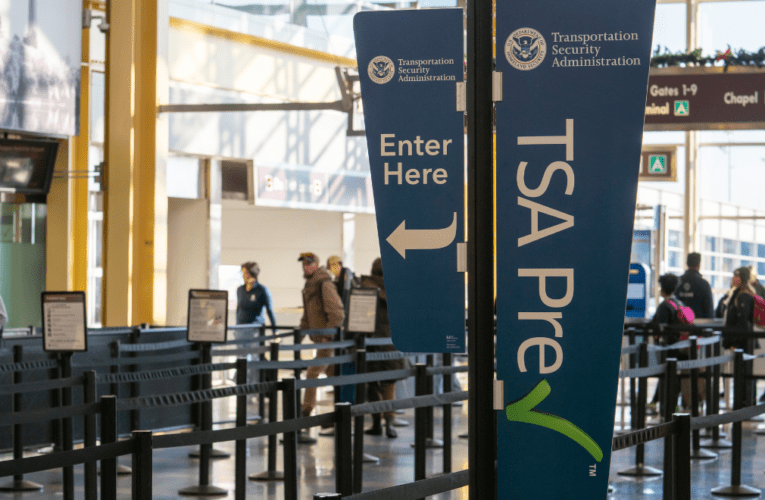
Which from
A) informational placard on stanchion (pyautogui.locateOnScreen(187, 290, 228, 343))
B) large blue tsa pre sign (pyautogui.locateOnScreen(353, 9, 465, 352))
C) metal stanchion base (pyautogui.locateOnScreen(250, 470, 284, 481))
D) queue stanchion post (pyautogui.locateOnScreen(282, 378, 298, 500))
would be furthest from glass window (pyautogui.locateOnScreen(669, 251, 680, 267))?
large blue tsa pre sign (pyautogui.locateOnScreen(353, 9, 465, 352))

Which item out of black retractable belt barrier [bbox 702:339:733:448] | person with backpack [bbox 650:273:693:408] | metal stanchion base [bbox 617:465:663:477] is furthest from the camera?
person with backpack [bbox 650:273:693:408]

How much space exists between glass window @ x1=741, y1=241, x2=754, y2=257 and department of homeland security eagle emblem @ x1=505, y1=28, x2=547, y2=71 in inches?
768

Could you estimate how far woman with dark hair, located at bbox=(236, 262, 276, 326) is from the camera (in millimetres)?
12984

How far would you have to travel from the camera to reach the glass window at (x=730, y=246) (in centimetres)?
2103

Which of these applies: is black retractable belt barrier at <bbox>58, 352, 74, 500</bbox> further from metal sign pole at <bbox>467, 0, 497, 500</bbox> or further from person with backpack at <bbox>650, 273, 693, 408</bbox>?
person with backpack at <bbox>650, 273, 693, 408</bbox>

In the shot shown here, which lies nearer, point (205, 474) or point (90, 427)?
point (90, 427)

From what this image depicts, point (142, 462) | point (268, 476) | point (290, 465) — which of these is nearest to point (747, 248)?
point (268, 476)

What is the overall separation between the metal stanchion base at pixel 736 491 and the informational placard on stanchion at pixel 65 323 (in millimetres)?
4480

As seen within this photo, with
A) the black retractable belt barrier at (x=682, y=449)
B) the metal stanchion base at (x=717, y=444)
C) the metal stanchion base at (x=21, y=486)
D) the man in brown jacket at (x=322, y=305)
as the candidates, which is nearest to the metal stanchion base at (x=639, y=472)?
the metal stanchion base at (x=717, y=444)

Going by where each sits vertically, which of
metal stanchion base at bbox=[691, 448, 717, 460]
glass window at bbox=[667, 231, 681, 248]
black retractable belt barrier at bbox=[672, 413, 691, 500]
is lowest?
metal stanchion base at bbox=[691, 448, 717, 460]

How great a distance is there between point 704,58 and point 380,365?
562 cm

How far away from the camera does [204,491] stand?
673 centimetres

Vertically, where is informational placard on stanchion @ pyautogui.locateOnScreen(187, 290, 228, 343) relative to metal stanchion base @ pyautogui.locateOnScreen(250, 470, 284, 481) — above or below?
above

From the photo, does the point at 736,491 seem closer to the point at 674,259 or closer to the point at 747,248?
the point at 747,248
